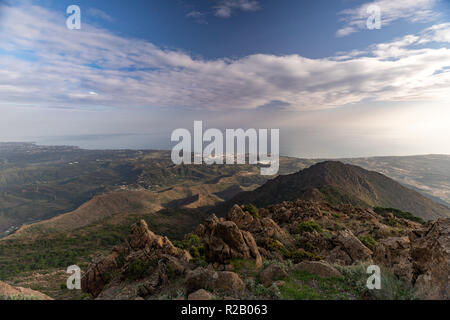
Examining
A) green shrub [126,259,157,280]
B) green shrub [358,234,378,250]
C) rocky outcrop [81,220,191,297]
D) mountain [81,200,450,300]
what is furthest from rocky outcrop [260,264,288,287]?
green shrub [358,234,378,250]

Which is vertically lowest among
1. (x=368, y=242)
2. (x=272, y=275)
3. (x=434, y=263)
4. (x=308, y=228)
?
(x=308, y=228)

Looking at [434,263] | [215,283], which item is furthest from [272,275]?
[434,263]

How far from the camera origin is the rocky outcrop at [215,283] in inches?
312

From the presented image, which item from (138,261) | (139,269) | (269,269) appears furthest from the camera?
(138,261)

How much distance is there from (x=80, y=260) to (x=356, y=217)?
53723 mm

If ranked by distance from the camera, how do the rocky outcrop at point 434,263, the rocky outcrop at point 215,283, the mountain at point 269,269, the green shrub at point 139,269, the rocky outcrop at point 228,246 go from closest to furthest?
the rocky outcrop at point 434,263
the mountain at point 269,269
the rocky outcrop at point 215,283
the rocky outcrop at point 228,246
the green shrub at point 139,269

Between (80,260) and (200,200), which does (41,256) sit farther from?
(200,200)

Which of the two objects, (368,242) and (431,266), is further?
(368,242)

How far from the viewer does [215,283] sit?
8039 mm

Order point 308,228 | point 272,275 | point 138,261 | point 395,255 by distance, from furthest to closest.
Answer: point 308,228
point 138,261
point 395,255
point 272,275

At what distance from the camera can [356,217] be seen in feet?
96.4

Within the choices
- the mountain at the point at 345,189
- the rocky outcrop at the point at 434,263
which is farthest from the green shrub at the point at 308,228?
the mountain at the point at 345,189

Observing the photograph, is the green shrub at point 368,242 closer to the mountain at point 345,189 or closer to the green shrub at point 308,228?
the green shrub at point 308,228

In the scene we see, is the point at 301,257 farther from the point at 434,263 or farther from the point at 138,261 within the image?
the point at 138,261
